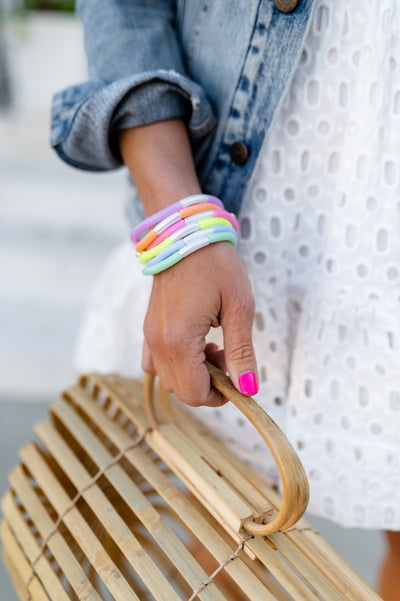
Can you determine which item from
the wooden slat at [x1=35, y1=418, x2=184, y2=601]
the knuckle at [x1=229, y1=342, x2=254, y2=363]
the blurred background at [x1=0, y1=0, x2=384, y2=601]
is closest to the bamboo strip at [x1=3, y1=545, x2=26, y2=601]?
the wooden slat at [x1=35, y1=418, x2=184, y2=601]

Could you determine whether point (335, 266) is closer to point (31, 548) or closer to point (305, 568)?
point (305, 568)

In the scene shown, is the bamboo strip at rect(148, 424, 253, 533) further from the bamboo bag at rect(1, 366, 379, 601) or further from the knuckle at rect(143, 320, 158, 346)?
the knuckle at rect(143, 320, 158, 346)

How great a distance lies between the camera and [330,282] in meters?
0.61

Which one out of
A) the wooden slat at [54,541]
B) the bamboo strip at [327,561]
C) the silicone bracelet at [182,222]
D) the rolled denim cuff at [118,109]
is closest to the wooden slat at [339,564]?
the bamboo strip at [327,561]

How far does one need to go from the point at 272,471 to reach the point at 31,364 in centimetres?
Result: 114

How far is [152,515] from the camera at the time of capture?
53 centimetres

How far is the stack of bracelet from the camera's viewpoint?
499 mm

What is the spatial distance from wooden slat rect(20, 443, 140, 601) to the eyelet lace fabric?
0.21 meters

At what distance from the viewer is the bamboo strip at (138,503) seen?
1.59 ft

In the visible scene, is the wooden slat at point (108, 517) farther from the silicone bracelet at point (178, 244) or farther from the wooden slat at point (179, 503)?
the silicone bracelet at point (178, 244)

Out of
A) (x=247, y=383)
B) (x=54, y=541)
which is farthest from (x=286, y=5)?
(x=54, y=541)

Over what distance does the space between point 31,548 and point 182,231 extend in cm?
37

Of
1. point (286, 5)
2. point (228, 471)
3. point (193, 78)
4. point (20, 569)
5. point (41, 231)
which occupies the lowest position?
point (228, 471)

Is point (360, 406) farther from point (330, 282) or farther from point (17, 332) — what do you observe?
point (17, 332)
